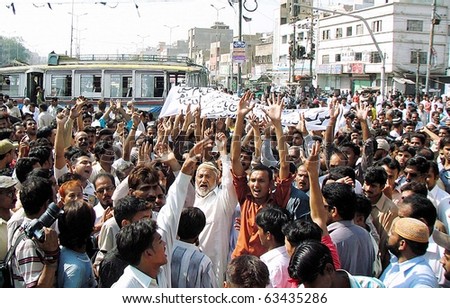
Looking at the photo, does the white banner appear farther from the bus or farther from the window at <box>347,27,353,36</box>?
the window at <box>347,27,353,36</box>

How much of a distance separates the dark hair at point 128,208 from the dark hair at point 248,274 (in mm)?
985

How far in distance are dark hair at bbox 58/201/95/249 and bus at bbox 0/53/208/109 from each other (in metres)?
14.7

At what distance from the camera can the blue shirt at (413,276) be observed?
3127 mm

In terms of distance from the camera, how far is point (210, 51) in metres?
77.7

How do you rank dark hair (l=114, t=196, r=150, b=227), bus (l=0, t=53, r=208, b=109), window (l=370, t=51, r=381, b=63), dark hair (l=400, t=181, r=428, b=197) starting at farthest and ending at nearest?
window (l=370, t=51, r=381, b=63), bus (l=0, t=53, r=208, b=109), dark hair (l=400, t=181, r=428, b=197), dark hair (l=114, t=196, r=150, b=227)

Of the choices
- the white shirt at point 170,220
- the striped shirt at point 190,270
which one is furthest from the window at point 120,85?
the striped shirt at point 190,270

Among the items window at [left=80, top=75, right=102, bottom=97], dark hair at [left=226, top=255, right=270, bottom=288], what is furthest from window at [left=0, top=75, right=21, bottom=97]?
dark hair at [left=226, top=255, right=270, bottom=288]

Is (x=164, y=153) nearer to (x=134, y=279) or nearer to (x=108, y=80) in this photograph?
(x=134, y=279)

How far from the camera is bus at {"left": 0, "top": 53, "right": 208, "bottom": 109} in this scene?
59.0 feet

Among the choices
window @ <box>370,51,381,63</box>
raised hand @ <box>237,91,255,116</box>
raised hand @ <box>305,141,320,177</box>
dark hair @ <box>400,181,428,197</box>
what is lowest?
dark hair @ <box>400,181,428,197</box>

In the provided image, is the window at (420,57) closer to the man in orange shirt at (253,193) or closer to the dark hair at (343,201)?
the man in orange shirt at (253,193)

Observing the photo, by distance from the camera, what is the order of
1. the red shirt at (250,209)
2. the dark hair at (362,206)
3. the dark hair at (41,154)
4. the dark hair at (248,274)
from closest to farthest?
the dark hair at (248,274), the dark hair at (362,206), the red shirt at (250,209), the dark hair at (41,154)

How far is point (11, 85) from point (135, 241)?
18538 mm

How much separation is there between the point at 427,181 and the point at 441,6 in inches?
1625
